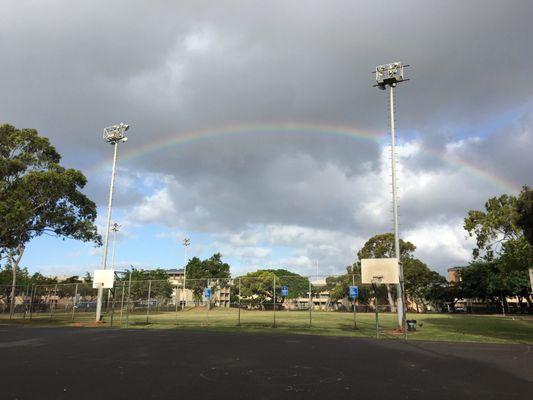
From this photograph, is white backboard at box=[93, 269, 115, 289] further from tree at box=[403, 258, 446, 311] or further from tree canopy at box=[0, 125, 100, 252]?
tree at box=[403, 258, 446, 311]

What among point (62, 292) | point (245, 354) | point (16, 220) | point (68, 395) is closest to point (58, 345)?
point (245, 354)

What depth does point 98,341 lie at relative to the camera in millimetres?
17609

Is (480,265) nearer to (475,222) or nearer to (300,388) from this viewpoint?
(475,222)

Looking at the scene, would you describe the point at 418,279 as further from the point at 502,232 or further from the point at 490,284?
the point at 502,232

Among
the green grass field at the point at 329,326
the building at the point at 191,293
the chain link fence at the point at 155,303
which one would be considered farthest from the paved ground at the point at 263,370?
the chain link fence at the point at 155,303

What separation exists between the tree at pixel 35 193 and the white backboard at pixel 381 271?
22790mm

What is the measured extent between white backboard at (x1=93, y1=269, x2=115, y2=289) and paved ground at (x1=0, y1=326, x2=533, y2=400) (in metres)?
13.8

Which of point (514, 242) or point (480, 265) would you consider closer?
point (514, 242)

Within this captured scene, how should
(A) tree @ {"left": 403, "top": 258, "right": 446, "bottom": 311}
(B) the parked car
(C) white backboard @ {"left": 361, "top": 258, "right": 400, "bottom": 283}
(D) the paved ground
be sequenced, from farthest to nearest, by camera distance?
(A) tree @ {"left": 403, "top": 258, "right": 446, "bottom": 311} < (B) the parked car < (C) white backboard @ {"left": 361, "top": 258, "right": 400, "bottom": 283} < (D) the paved ground

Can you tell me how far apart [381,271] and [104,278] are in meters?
19.1

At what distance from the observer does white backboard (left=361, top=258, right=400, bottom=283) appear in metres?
22.2

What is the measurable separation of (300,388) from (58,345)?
37.3 ft

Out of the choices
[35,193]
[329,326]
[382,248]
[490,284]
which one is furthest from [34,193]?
[490,284]

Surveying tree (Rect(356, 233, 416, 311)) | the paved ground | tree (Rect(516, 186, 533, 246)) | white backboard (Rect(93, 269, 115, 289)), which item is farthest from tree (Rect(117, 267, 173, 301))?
tree (Rect(356, 233, 416, 311))
